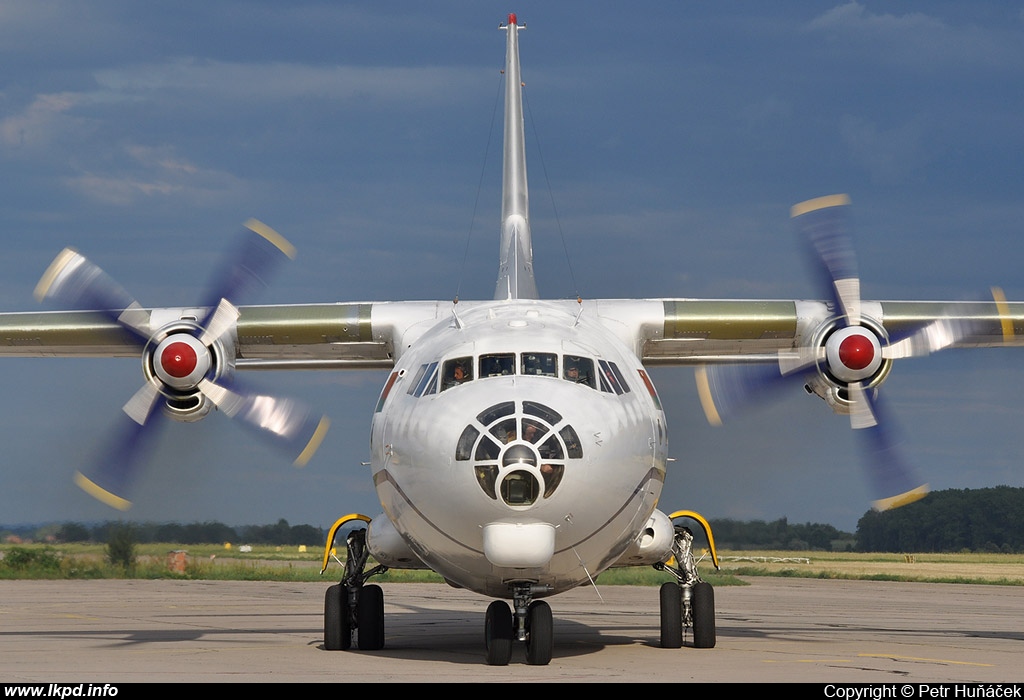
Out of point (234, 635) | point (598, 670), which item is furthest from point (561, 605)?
point (598, 670)

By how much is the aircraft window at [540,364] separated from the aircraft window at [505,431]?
124cm

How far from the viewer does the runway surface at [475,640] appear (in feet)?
37.3

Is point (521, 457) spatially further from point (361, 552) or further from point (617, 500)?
point (361, 552)

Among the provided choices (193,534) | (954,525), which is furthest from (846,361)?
(954,525)

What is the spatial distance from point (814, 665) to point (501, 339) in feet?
14.5

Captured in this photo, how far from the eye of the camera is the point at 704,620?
14977mm

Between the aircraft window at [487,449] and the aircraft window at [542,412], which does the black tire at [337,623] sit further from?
the aircraft window at [542,412]

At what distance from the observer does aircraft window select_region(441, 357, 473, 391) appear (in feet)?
39.5

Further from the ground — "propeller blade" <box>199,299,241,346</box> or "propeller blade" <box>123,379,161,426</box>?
"propeller blade" <box>199,299,241,346</box>

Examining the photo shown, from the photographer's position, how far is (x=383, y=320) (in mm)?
16328

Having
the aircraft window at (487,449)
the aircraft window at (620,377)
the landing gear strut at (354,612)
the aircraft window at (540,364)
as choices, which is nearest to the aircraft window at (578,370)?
the aircraft window at (540,364)

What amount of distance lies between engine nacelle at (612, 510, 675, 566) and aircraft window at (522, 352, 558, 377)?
12.0ft

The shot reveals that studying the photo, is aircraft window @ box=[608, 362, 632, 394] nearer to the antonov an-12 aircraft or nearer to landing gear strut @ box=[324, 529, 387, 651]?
the antonov an-12 aircraft

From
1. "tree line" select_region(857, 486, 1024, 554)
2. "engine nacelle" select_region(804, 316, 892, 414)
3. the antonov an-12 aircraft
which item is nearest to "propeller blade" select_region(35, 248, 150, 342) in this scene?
the antonov an-12 aircraft
